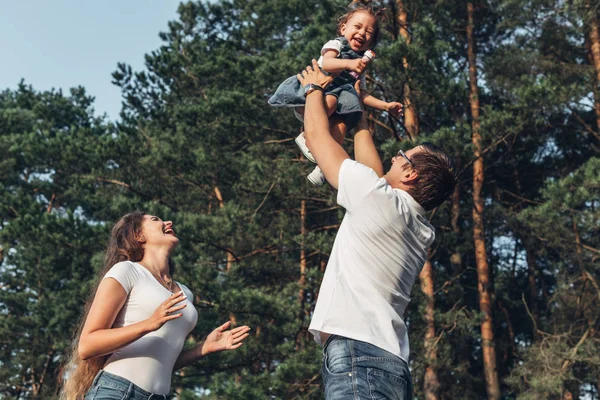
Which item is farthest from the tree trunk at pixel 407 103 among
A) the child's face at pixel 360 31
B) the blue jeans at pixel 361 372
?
the blue jeans at pixel 361 372

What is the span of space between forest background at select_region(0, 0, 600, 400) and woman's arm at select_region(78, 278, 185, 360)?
890cm

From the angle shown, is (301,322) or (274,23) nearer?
(301,322)

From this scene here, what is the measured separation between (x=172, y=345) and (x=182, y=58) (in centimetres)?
1617

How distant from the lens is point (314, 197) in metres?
14.6

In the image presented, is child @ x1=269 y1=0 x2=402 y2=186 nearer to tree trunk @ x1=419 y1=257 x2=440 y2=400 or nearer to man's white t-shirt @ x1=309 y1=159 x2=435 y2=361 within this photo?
man's white t-shirt @ x1=309 y1=159 x2=435 y2=361

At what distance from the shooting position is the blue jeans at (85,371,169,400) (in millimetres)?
2822

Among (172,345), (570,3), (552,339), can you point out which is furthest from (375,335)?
(570,3)

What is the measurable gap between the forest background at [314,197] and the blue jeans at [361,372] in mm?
9454

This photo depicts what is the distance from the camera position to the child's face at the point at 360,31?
3.42 metres

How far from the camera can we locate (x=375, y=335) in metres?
2.36

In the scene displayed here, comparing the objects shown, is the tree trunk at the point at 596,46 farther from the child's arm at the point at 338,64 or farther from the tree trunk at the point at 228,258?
the child's arm at the point at 338,64

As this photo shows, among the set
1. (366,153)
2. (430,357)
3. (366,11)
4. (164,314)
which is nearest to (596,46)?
(430,357)

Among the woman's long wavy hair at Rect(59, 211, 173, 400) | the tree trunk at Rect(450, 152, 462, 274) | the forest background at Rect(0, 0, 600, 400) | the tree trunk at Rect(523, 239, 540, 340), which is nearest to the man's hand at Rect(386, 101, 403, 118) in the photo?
the woman's long wavy hair at Rect(59, 211, 173, 400)

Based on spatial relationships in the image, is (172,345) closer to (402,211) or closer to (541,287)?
(402,211)
